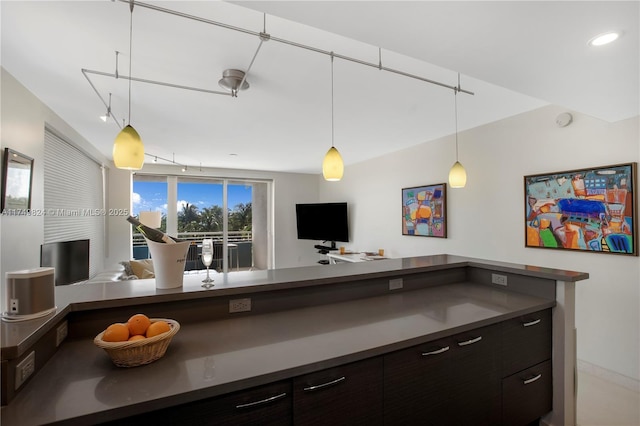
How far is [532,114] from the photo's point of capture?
3.16m

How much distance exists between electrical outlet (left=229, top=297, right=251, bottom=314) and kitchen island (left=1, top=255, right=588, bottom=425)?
22 millimetres

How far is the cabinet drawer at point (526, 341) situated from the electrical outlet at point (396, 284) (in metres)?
0.65

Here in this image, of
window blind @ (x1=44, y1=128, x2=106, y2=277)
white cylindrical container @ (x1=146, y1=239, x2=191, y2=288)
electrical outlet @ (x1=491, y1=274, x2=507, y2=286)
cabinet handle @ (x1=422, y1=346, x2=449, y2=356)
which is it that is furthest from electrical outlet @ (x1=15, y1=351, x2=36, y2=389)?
window blind @ (x1=44, y1=128, x2=106, y2=277)

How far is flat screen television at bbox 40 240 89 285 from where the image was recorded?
2.78m

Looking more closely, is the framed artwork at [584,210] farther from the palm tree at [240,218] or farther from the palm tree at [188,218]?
the palm tree at [188,218]

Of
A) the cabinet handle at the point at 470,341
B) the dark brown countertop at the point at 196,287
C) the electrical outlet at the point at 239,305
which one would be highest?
the dark brown countertop at the point at 196,287

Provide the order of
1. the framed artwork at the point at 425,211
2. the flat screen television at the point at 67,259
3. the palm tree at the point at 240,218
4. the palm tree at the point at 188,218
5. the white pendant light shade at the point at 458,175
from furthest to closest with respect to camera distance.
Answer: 1. the palm tree at the point at 240,218
2. the palm tree at the point at 188,218
3. the framed artwork at the point at 425,211
4. the white pendant light shade at the point at 458,175
5. the flat screen television at the point at 67,259

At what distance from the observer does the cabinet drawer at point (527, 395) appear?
1.65 m

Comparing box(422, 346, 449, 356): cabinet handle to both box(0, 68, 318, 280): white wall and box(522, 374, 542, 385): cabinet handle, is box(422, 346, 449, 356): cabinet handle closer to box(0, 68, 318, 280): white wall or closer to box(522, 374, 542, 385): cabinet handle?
box(522, 374, 542, 385): cabinet handle

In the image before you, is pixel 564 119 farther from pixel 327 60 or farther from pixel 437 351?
pixel 437 351

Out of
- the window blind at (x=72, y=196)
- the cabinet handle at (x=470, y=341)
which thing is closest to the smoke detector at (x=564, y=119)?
the cabinet handle at (x=470, y=341)

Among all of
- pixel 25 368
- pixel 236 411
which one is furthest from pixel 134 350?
pixel 236 411

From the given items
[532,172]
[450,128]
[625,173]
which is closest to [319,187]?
[450,128]

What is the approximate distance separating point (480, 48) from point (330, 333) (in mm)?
1609
